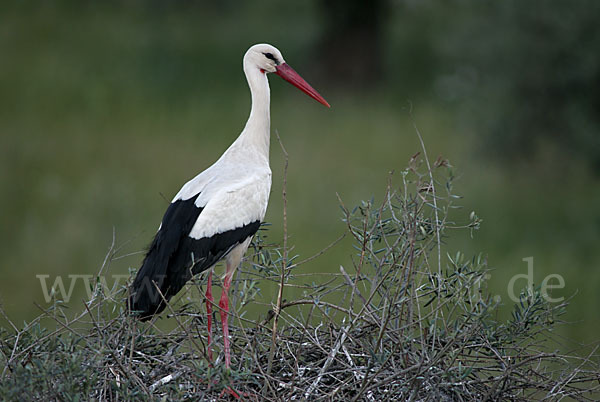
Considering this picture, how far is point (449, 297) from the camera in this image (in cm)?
388

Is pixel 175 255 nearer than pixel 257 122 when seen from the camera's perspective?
Yes

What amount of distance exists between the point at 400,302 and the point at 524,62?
860 centimetres

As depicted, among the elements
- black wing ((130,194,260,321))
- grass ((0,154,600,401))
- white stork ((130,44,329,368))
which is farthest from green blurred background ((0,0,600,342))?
grass ((0,154,600,401))

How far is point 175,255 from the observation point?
439 cm

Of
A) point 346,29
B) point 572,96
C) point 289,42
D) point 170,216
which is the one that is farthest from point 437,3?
point 170,216

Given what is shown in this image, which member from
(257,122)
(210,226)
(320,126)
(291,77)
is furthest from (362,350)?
(320,126)

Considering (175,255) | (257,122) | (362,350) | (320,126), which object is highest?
(320,126)

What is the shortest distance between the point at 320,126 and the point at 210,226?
10.5 meters

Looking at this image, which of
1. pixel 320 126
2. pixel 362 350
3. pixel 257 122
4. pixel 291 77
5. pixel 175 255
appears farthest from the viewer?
pixel 320 126

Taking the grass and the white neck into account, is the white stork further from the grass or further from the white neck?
the grass

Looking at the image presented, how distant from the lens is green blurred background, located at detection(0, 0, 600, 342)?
10719 mm

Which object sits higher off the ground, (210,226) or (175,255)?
(210,226)

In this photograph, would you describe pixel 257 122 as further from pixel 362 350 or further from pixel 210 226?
pixel 362 350

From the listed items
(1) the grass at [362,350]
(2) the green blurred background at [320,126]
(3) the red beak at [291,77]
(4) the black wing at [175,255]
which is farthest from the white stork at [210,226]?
(2) the green blurred background at [320,126]
